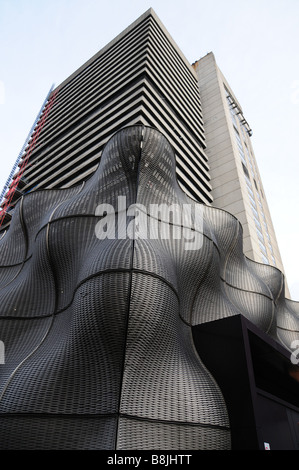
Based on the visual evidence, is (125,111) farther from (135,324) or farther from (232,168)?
(135,324)

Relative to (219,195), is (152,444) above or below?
Answer: below

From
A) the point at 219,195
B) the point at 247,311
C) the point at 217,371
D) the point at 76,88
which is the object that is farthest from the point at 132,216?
the point at 76,88

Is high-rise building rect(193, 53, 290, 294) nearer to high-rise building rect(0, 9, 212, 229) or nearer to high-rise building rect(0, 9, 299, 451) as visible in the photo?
high-rise building rect(0, 9, 212, 229)

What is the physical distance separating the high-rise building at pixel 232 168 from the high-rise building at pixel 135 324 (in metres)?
16.8

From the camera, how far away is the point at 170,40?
45.2 meters

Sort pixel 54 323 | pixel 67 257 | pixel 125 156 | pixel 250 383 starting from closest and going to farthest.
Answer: pixel 250 383
pixel 54 323
pixel 67 257
pixel 125 156

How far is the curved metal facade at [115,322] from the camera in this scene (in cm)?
550

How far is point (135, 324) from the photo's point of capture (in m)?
6.04

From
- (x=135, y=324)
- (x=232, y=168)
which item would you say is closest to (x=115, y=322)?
(x=135, y=324)

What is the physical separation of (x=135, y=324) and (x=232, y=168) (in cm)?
3057

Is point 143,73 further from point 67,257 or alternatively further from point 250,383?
point 250,383

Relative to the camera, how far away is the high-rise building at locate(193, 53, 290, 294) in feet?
99.0

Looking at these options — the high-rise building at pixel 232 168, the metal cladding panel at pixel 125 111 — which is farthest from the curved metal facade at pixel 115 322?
the high-rise building at pixel 232 168

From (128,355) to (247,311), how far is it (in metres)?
5.56
